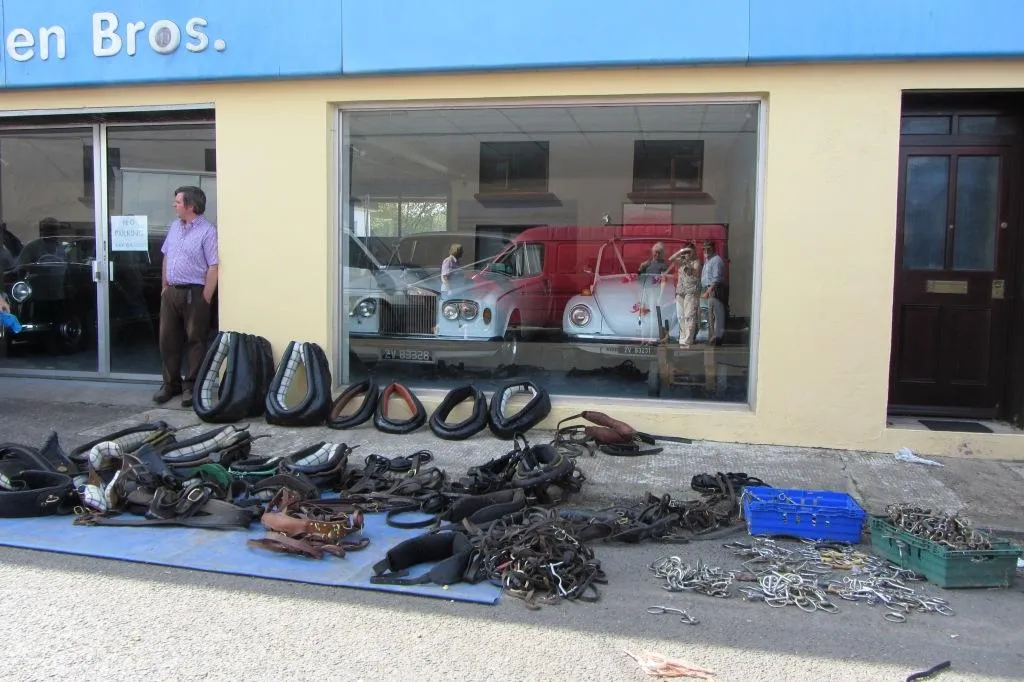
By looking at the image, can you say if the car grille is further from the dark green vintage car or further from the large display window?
the dark green vintage car

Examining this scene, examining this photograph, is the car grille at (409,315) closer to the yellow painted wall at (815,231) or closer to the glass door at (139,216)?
the glass door at (139,216)

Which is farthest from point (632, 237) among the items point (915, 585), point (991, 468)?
point (915, 585)

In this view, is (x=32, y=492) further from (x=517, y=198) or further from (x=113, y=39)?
(x=517, y=198)

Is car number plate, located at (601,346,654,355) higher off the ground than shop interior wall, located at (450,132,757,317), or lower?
lower

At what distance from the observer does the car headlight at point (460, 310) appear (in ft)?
27.2

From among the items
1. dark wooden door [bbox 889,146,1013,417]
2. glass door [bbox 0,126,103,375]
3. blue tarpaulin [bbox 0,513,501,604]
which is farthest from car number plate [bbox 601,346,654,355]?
glass door [bbox 0,126,103,375]

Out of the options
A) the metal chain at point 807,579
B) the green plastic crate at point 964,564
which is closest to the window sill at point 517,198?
the metal chain at point 807,579

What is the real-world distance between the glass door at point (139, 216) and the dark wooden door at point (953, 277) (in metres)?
6.51

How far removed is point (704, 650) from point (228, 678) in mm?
1831

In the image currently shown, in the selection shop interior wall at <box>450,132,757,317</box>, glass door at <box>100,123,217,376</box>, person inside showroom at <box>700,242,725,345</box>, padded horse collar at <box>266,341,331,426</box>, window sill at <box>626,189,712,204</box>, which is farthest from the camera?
window sill at <box>626,189,712,204</box>

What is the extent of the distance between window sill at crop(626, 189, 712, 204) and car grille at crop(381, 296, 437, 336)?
12.9ft

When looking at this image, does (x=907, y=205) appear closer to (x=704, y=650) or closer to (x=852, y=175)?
(x=852, y=175)

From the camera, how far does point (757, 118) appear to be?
257 inches

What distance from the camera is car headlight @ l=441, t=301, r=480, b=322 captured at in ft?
27.2
